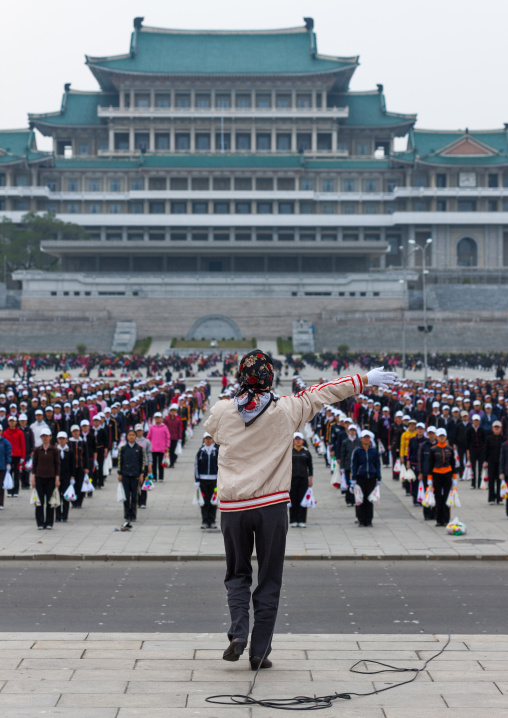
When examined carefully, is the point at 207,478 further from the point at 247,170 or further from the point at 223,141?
the point at 223,141

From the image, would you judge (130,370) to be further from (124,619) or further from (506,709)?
(506,709)

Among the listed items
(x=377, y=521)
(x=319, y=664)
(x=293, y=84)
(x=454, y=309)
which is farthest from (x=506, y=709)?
(x=293, y=84)

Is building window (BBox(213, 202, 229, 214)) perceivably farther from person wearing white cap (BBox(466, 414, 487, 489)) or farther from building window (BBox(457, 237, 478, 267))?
person wearing white cap (BBox(466, 414, 487, 489))

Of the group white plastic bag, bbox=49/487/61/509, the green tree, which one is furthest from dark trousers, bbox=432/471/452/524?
the green tree

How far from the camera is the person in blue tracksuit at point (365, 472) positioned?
51.6ft

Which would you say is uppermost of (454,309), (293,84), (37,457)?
(293,84)

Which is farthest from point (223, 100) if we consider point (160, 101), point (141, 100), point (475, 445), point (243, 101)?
point (475, 445)

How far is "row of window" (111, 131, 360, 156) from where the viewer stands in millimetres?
100500

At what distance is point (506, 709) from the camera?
580cm

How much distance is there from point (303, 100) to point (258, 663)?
97.8m

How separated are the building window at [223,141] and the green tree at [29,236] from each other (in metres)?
17.1

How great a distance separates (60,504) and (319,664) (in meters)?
9.46

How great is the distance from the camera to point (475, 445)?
20562mm

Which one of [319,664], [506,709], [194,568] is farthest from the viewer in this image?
[194,568]
